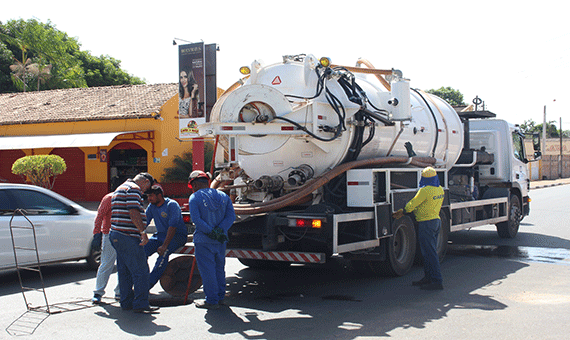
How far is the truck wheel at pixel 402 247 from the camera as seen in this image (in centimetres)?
806

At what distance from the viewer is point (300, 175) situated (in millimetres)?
7762

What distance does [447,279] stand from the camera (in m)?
8.10

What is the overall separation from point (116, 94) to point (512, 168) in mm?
20095

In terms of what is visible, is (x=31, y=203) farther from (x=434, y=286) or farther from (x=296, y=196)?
(x=434, y=286)

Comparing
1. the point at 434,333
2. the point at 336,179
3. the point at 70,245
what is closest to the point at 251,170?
the point at 336,179

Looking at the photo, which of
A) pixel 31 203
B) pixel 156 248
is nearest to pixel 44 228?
pixel 31 203

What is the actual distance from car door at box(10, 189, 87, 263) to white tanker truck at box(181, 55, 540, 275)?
2.40m

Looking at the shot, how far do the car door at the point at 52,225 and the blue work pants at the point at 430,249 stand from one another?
530 cm

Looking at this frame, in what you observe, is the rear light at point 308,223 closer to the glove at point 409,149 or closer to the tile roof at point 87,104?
the glove at point 409,149

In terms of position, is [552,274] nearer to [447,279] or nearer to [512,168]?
[447,279]

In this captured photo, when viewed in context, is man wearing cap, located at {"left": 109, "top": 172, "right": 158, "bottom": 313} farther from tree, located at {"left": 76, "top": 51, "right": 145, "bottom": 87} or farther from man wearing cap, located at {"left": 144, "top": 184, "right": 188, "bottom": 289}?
tree, located at {"left": 76, "top": 51, "right": 145, "bottom": 87}

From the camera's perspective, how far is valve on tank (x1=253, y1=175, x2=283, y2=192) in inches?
309

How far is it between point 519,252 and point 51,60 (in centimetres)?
5168

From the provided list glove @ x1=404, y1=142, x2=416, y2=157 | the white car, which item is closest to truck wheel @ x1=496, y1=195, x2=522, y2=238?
glove @ x1=404, y1=142, x2=416, y2=157
